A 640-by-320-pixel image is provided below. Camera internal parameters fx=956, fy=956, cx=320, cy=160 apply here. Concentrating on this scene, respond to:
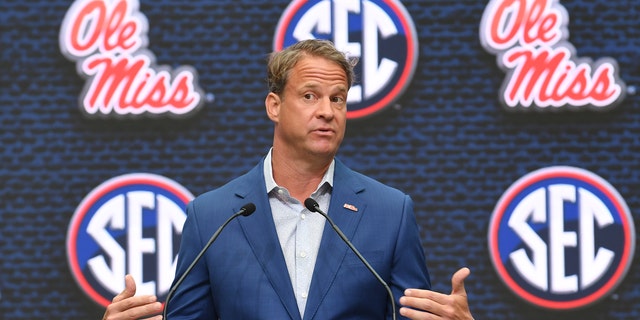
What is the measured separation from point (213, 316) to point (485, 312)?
2224mm

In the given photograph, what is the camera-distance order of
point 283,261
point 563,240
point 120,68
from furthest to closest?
1. point 120,68
2. point 563,240
3. point 283,261

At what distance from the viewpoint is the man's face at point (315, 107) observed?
8.03ft

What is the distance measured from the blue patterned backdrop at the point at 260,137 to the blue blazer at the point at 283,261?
1.93 metres

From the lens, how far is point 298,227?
97.0 inches

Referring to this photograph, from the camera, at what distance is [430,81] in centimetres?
441

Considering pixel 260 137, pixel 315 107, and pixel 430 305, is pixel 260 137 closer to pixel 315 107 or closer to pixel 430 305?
pixel 315 107

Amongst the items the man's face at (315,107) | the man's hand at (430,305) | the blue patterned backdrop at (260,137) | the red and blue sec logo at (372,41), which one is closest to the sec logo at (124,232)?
the blue patterned backdrop at (260,137)

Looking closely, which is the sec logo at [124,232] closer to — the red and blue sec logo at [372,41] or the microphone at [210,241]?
the red and blue sec logo at [372,41]

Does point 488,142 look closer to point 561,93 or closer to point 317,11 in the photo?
point 561,93

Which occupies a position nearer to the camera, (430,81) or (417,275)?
(417,275)

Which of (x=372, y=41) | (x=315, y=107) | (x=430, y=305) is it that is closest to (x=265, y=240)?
(x=315, y=107)

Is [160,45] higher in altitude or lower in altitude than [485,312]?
higher

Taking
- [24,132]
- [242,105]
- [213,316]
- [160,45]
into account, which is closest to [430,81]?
[242,105]

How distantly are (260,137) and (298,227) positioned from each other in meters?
1.99
